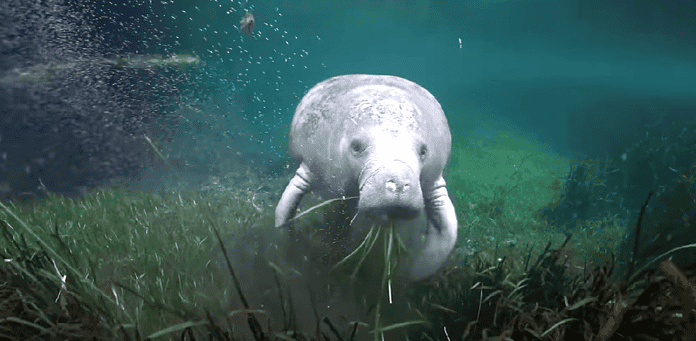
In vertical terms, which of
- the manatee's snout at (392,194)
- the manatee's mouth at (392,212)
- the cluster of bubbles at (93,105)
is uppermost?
the manatee's snout at (392,194)

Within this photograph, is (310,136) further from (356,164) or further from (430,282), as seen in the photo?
(430,282)

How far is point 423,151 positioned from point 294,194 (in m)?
1.33

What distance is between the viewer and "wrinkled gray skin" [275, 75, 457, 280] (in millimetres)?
2289

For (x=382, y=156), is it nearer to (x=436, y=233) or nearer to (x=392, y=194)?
(x=392, y=194)

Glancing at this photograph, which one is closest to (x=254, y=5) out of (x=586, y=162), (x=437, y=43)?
(x=437, y=43)

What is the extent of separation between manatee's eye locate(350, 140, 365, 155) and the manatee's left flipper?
87 cm

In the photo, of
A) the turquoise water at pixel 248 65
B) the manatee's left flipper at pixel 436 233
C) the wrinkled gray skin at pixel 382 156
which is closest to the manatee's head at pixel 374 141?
the wrinkled gray skin at pixel 382 156

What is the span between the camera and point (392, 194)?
2.20 meters

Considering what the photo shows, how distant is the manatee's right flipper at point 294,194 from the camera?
11.3ft

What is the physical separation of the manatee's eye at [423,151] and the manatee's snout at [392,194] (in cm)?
47

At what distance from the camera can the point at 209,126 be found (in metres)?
14.7

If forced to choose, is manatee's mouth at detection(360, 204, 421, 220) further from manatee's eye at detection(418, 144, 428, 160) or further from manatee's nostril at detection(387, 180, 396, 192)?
manatee's eye at detection(418, 144, 428, 160)

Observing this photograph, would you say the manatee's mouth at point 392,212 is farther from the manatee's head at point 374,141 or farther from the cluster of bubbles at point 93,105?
the cluster of bubbles at point 93,105

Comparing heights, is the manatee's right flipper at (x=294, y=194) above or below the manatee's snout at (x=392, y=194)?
below
